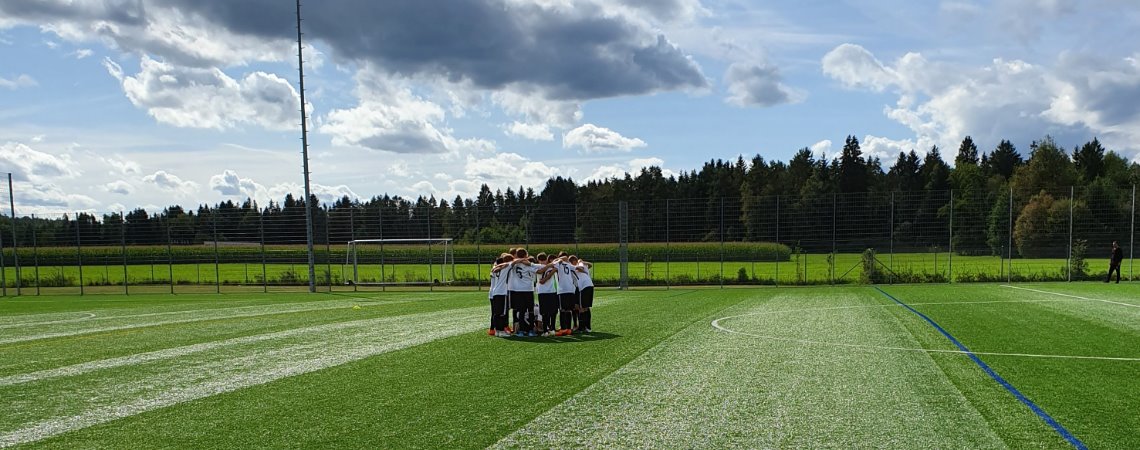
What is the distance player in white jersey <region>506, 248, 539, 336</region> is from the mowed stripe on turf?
290 centimetres

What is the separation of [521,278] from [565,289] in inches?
32.5

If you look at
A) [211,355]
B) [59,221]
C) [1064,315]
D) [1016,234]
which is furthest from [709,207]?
[59,221]

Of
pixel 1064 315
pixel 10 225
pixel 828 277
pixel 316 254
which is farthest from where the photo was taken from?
pixel 316 254

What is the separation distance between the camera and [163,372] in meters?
8.80

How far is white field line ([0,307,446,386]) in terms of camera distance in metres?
8.66

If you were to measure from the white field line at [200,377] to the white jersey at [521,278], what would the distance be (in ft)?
4.33

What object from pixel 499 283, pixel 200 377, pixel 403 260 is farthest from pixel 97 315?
pixel 403 260

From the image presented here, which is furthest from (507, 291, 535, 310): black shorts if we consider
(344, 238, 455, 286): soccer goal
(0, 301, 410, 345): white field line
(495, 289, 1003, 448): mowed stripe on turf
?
(344, 238, 455, 286): soccer goal

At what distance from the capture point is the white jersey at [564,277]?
41.7 feet

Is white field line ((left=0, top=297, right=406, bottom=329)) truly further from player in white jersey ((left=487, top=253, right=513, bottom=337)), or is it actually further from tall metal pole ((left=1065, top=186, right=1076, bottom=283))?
tall metal pole ((left=1065, top=186, right=1076, bottom=283))

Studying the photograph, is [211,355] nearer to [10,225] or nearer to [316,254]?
[316,254]

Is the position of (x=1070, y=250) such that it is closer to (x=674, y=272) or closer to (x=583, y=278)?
(x=674, y=272)

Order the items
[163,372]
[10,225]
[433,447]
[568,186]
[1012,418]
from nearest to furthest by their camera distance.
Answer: [433,447] → [1012,418] → [163,372] → [10,225] → [568,186]

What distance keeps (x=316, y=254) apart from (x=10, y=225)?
13857 millimetres
